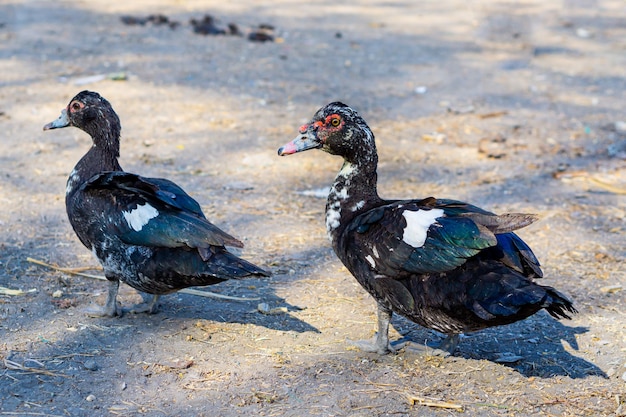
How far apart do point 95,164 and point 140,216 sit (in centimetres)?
79

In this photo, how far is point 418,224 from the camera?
160 inches

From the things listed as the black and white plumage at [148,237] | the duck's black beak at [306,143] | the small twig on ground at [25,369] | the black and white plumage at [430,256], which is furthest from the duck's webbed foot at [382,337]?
the small twig on ground at [25,369]

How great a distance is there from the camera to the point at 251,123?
26.2 ft

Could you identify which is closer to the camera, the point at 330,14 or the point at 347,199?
the point at 347,199

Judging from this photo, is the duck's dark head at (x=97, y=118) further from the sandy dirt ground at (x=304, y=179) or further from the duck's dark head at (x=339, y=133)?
the duck's dark head at (x=339, y=133)

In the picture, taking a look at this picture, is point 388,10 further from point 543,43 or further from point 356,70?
point 356,70

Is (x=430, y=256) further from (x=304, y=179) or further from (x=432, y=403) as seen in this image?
(x=304, y=179)

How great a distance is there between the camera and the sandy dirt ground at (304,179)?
4.04 m

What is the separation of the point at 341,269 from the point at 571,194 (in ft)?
7.75

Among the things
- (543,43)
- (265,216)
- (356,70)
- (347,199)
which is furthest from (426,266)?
(543,43)

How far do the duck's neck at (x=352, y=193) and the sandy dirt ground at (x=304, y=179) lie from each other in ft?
2.08

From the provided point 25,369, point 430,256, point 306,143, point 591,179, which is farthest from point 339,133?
point 591,179

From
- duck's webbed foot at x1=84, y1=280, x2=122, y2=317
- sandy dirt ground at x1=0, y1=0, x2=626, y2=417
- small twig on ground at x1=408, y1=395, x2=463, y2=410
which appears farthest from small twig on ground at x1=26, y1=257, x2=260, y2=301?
small twig on ground at x1=408, y1=395, x2=463, y2=410

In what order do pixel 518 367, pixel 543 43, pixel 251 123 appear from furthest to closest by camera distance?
pixel 543 43
pixel 251 123
pixel 518 367
